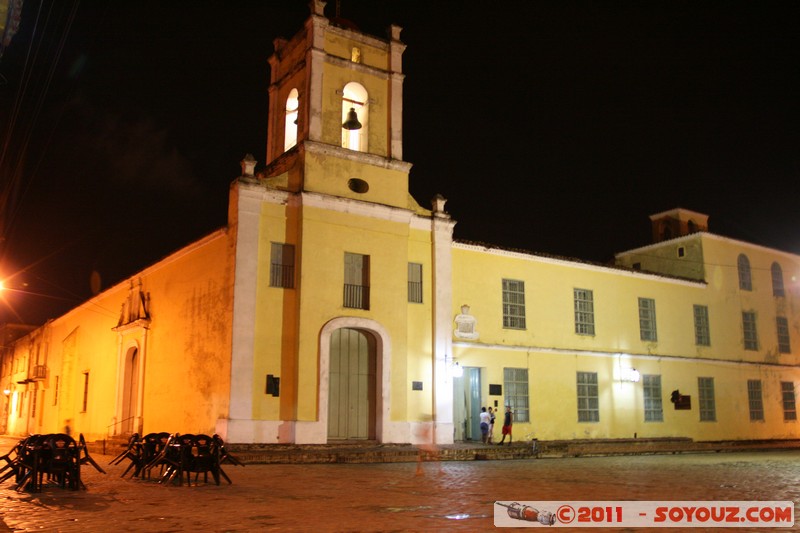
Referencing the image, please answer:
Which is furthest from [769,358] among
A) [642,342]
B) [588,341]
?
[588,341]

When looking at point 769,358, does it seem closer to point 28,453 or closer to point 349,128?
point 349,128

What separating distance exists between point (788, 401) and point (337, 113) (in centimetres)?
2323

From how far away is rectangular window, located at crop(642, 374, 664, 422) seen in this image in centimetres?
2664

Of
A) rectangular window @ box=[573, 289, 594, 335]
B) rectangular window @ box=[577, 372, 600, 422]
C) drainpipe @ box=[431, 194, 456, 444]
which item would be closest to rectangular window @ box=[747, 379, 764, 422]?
rectangular window @ box=[577, 372, 600, 422]

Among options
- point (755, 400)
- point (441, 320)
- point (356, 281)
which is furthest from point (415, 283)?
point (755, 400)

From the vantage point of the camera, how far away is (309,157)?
20203 millimetres

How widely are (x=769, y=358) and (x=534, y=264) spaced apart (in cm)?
1329

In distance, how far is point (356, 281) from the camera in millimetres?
20531

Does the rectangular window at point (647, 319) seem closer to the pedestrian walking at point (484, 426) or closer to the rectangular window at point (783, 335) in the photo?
the rectangular window at point (783, 335)

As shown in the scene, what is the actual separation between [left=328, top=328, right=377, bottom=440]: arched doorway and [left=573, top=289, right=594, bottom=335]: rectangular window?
8542mm

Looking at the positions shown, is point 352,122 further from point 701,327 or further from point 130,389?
point 701,327

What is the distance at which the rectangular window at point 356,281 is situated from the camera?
20328mm

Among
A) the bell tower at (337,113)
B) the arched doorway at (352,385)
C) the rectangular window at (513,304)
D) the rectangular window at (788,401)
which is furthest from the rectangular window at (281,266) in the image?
the rectangular window at (788,401)

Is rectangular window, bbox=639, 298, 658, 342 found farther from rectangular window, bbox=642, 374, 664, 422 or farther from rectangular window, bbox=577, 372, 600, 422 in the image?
rectangular window, bbox=577, 372, 600, 422
